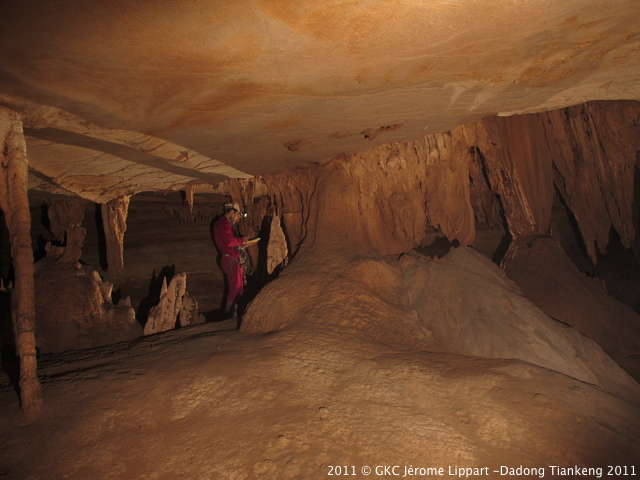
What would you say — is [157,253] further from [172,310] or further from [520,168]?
[520,168]

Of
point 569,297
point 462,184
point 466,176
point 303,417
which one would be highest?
point 466,176

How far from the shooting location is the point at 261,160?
17.0 ft

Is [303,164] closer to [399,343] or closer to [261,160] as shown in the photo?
[261,160]

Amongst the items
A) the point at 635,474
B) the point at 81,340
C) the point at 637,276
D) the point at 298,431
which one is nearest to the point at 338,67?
the point at 298,431

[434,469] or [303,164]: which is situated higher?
[303,164]

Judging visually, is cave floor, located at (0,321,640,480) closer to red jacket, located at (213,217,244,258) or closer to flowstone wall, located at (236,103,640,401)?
flowstone wall, located at (236,103,640,401)

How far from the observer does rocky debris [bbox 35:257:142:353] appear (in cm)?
630

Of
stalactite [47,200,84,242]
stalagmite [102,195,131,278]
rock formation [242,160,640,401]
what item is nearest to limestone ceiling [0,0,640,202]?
rock formation [242,160,640,401]

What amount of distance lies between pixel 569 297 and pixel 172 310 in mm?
6475

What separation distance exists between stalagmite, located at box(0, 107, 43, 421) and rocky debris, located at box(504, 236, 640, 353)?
6.36 metres

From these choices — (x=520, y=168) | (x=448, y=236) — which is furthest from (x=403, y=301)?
(x=520, y=168)

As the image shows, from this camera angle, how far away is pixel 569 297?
19.4 ft

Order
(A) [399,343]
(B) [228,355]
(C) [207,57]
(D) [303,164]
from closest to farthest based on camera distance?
1. (C) [207,57]
2. (B) [228,355]
3. (A) [399,343]
4. (D) [303,164]

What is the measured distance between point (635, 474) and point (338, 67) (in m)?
3.15
